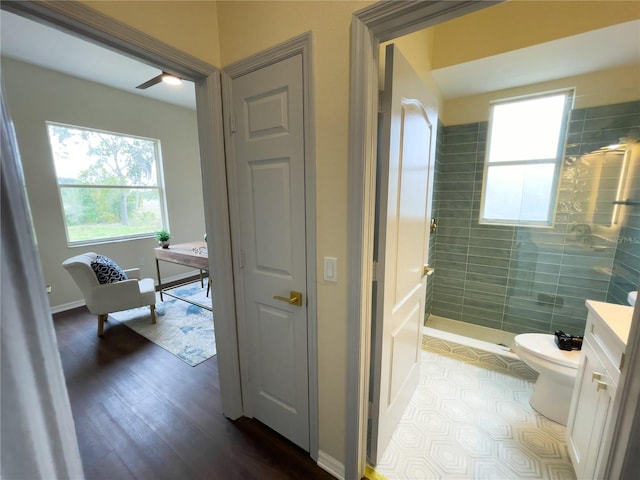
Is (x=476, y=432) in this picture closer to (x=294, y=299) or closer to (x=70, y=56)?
(x=294, y=299)

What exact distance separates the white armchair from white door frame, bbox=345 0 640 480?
8.50ft

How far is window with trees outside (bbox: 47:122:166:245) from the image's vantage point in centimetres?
324

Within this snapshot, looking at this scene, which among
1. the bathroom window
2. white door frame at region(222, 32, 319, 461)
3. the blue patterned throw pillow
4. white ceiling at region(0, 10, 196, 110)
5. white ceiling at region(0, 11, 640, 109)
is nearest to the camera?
white door frame at region(222, 32, 319, 461)

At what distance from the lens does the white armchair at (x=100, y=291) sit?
244 cm

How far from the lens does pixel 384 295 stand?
119 centimetres

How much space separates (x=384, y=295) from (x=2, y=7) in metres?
1.59

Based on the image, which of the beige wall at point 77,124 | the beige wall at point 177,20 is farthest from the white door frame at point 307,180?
the beige wall at point 77,124

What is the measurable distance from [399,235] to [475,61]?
63.6 inches

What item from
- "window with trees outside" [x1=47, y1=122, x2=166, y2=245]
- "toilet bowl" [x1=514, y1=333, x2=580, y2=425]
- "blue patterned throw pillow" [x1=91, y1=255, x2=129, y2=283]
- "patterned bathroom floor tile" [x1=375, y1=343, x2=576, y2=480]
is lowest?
"patterned bathroom floor tile" [x1=375, y1=343, x2=576, y2=480]

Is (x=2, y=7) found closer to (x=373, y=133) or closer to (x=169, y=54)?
(x=169, y=54)

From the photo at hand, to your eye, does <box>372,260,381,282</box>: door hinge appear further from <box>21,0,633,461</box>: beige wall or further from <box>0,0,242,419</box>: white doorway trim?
<box>0,0,242,419</box>: white doorway trim

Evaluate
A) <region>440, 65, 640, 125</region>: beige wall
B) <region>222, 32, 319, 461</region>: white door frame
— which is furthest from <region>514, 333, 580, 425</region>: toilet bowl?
<region>440, 65, 640, 125</region>: beige wall

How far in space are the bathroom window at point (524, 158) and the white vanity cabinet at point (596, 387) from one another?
5.26ft

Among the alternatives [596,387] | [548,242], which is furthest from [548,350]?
[548,242]
